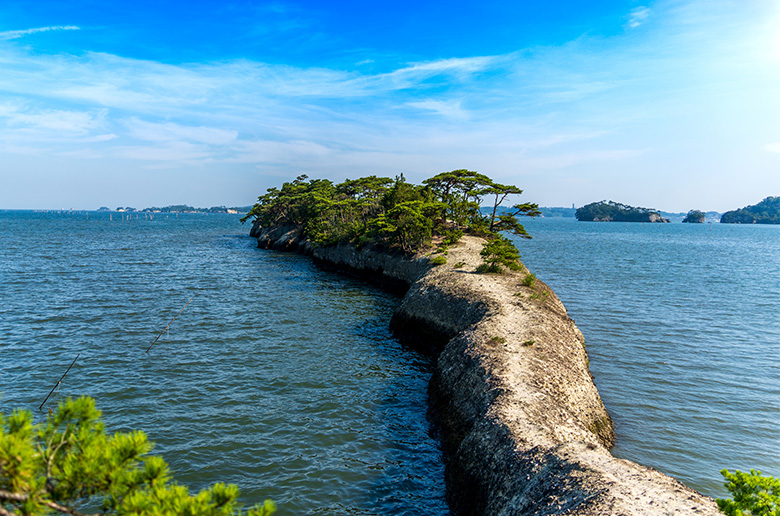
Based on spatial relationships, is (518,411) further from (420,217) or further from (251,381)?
(420,217)

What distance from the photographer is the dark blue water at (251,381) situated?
42.3ft

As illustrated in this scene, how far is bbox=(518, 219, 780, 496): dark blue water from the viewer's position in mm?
15250

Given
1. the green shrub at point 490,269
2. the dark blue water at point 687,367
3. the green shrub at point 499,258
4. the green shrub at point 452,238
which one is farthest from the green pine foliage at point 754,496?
the green shrub at point 452,238

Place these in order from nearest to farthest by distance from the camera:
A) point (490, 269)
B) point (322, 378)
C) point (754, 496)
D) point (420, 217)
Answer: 1. point (754, 496)
2. point (322, 378)
3. point (490, 269)
4. point (420, 217)

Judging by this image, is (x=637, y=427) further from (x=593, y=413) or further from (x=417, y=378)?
(x=417, y=378)

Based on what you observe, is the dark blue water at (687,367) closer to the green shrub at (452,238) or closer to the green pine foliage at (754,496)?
the green pine foliage at (754,496)

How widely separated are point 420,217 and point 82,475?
116ft

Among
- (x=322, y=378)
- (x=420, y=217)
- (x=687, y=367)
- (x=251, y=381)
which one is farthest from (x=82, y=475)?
(x=420, y=217)

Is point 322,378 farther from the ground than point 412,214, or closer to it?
closer to it

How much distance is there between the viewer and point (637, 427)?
1659cm

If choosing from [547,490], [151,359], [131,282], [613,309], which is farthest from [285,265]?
[547,490]

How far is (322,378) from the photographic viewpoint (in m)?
19.6

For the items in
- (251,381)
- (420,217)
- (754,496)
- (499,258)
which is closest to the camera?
(754,496)

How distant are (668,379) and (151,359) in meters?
25.4
